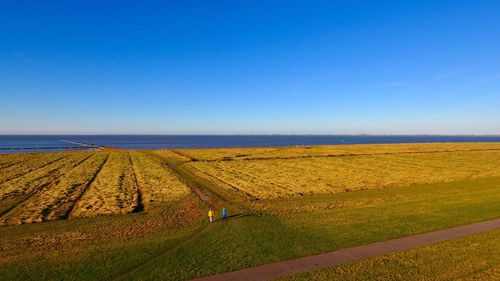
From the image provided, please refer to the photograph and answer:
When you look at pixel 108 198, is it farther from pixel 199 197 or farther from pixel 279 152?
pixel 279 152

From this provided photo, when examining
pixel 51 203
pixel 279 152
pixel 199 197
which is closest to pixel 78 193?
pixel 51 203

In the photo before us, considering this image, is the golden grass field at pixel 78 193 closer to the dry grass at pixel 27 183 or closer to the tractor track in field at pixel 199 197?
the dry grass at pixel 27 183

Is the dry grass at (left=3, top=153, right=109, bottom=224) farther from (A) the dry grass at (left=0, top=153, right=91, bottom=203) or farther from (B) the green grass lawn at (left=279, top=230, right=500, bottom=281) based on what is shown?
(B) the green grass lawn at (left=279, top=230, right=500, bottom=281)

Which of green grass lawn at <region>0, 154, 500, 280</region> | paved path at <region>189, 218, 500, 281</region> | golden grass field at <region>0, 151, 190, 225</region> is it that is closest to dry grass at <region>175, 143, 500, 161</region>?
golden grass field at <region>0, 151, 190, 225</region>

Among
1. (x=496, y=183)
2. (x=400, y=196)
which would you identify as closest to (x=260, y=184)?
(x=400, y=196)

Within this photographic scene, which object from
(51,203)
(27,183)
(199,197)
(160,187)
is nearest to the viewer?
(51,203)
